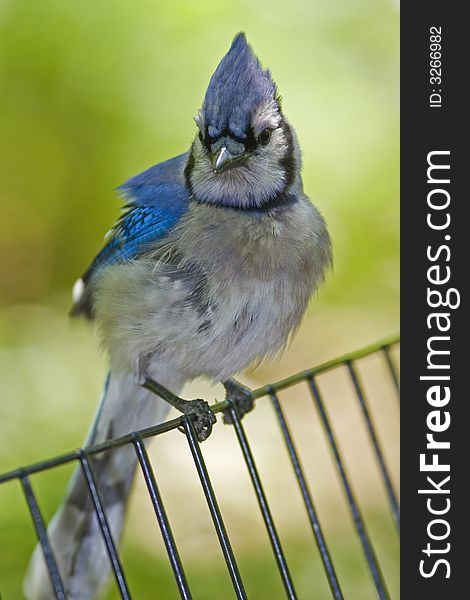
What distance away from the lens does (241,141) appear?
209 cm

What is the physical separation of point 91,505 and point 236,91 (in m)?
1.03

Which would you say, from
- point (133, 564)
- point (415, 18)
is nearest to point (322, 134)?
point (415, 18)

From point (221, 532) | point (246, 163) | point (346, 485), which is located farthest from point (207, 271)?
point (221, 532)

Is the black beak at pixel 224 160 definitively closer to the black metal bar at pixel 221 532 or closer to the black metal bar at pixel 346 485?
the black metal bar at pixel 346 485

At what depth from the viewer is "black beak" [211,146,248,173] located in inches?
80.7

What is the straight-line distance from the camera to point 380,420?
143 inches

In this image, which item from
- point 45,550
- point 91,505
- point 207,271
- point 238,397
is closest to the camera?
point 45,550

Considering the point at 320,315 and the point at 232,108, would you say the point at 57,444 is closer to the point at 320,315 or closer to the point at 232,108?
the point at 320,315

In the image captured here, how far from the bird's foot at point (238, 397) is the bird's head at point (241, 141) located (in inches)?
19.8

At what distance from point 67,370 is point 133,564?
2.44ft

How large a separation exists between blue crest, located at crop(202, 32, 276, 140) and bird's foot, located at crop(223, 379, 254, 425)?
67 centimetres

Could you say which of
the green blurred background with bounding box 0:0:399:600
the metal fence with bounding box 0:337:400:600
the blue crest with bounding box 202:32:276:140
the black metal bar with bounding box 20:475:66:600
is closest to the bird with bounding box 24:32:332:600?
the blue crest with bounding box 202:32:276:140

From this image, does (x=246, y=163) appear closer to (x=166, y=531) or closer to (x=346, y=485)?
(x=346, y=485)

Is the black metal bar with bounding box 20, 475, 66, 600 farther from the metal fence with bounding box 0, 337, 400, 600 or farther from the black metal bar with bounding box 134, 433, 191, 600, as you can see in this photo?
the black metal bar with bounding box 134, 433, 191, 600
